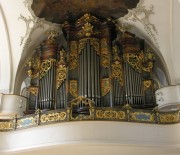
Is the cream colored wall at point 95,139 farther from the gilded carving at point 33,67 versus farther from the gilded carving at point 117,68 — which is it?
the gilded carving at point 33,67

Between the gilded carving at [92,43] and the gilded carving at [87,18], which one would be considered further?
the gilded carving at [87,18]

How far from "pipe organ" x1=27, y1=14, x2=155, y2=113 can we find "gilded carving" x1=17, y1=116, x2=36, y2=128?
76 cm

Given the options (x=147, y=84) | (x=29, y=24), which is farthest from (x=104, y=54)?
(x=29, y=24)

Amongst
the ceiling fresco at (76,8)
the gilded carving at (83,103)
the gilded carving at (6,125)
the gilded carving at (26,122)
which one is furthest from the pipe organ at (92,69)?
the gilded carving at (6,125)

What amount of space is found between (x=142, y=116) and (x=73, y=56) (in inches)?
113

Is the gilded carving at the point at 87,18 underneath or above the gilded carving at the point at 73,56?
above

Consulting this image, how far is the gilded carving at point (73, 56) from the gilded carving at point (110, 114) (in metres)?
2.06

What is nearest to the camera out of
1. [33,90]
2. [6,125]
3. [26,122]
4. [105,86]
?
[26,122]

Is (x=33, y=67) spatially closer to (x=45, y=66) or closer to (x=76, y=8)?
(x=45, y=66)

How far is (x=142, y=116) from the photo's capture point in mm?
8727

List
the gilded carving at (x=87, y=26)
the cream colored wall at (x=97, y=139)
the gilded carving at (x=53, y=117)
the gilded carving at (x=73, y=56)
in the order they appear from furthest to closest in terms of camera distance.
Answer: the gilded carving at (x=87, y=26), the gilded carving at (x=73, y=56), the gilded carving at (x=53, y=117), the cream colored wall at (x=97, y=139)

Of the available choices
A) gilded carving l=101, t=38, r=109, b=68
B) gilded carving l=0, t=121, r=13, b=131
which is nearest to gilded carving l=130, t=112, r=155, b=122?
gilded carving l=101, t=38, r=109, b=68

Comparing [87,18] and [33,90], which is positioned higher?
[87,18]

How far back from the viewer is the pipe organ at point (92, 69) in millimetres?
9445
